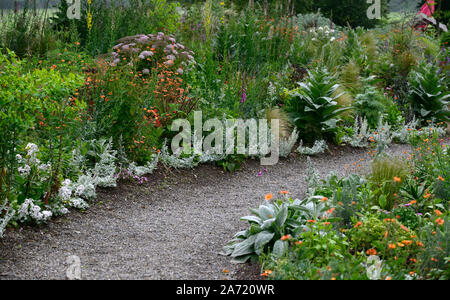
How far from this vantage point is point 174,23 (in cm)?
938

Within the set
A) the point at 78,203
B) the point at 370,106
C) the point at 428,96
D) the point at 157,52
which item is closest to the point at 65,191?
the point at 78,203

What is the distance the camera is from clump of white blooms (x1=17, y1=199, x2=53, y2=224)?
12.5 feet

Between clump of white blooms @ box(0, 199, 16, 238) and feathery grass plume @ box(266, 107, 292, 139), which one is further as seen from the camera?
feathery grass plume @ box(266, 107, 292, 139)

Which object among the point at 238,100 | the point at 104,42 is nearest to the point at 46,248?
the point at 238,100

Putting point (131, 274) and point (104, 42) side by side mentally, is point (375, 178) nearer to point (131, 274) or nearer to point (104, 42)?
point (131, 274)

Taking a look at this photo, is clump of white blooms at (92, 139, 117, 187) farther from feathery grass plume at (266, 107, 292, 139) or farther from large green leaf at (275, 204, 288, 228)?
feathery grass plume at (266, 107, 292, 139)

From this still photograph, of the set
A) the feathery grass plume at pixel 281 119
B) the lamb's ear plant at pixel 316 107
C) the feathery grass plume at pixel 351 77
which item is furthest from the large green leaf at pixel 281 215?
the feathery grass plume at pixel 351 77

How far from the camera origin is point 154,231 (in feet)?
13.6

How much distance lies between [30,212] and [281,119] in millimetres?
4221

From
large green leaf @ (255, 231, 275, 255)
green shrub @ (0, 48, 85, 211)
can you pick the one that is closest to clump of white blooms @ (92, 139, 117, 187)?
green shrub @ (0, 48, 85, 211)

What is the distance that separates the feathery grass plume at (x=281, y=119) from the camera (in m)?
7.06

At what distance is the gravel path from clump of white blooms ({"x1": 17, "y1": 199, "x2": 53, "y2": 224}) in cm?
9

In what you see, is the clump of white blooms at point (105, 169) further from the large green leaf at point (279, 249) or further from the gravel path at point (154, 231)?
the large green leaf at point (279, 249)

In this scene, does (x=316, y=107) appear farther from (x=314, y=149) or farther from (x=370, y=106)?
(x=370, y=106)
